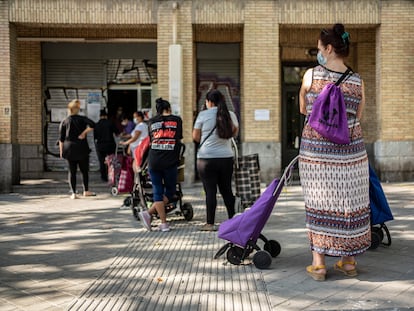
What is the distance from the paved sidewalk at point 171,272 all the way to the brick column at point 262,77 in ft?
15.8

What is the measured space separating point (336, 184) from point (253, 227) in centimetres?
92

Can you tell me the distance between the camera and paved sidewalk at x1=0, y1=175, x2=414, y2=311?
4.31 meters

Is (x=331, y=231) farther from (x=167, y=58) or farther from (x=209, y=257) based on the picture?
(x=167, y=58)

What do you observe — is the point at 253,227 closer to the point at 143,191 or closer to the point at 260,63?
the point at 143,191

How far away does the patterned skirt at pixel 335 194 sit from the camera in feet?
15.4

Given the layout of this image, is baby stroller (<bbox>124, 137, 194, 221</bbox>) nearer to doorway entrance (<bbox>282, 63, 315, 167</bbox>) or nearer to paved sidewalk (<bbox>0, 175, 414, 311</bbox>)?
paved sidewalk (<bbox>0, 175, 414, 311</bbox>)

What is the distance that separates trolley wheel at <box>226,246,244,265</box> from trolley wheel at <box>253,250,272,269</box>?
193mm

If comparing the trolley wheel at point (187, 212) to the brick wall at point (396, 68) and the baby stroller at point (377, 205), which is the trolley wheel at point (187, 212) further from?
the brick wall at point (396, 68)

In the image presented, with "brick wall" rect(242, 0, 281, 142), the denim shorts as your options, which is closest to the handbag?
the denim shorts

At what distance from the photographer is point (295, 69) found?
16672mm

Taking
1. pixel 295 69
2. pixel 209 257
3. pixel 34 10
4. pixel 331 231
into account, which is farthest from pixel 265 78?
pixel 331 231

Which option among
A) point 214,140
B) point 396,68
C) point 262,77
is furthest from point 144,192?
point 396,68

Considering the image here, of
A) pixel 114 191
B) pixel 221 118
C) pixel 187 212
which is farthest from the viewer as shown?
pixel 114 191

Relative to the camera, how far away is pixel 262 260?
5.21 meters
